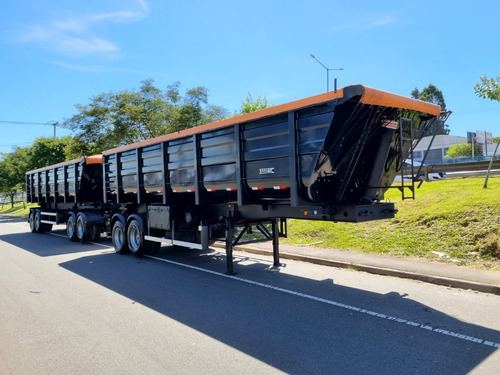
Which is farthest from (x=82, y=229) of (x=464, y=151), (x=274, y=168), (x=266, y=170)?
(x=464, y=151)

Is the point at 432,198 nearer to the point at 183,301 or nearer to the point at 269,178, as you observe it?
the point at 269,178

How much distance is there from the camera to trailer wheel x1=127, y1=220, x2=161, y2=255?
9625 millimetres

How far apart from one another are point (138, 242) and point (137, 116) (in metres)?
13.9

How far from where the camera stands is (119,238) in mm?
10469

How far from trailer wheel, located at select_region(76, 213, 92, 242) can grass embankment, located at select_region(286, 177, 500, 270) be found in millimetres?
6579

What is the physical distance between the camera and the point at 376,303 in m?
5.53

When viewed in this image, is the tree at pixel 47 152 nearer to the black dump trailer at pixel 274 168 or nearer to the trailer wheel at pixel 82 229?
the trailer wheel at pixel 82 229

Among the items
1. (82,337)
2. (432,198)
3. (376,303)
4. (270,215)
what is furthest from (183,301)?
(432,198)

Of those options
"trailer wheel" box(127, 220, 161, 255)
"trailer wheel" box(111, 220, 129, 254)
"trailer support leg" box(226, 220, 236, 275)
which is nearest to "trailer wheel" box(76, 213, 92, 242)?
"trailer wheel" box(111, 220, 129, 254)

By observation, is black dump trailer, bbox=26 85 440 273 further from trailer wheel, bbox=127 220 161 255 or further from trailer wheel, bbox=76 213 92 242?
trailer wheel, bbox=76 213 92 242

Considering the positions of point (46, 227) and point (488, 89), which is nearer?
point (488, 89)

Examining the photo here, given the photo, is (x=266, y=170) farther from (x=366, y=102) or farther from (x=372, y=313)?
(x=372, y=313)

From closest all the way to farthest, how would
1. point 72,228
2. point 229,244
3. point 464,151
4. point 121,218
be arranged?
point 229,244 → point 121,218 → point 72,228 → point 464,151

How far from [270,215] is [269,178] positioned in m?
0.93
